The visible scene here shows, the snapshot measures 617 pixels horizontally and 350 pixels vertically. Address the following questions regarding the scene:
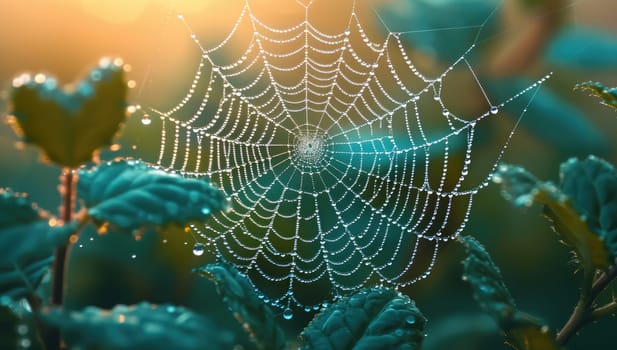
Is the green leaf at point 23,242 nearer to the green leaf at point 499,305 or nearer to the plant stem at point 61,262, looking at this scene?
the plant stem at point 61,262

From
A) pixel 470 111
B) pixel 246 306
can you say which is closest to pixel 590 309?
pixel 246 306

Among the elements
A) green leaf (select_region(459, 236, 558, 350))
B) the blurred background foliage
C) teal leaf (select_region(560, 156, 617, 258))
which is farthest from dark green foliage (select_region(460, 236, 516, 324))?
the blurred background foliage

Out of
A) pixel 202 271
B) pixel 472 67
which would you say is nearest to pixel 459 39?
pixel 472 67

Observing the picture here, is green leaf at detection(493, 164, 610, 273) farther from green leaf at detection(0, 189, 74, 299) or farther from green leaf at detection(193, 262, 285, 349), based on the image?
green leaf at detection(0, 189, 74, 299)

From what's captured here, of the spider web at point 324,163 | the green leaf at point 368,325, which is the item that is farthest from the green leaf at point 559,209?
the spider web at point 324,163

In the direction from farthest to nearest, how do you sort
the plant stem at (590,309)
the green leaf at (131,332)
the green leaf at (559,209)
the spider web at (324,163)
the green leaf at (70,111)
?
the spider web at (324,163) < the plant stem at (590,309) < the green leaf at (559,209) < the green leaf at (70,111) < the green leaf at (131,332)

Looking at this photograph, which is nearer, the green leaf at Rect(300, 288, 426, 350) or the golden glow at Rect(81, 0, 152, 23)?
the green leaf at Rect(300, 288, 426, 350)

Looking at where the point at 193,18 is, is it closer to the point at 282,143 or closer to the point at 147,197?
the point at 282,143
